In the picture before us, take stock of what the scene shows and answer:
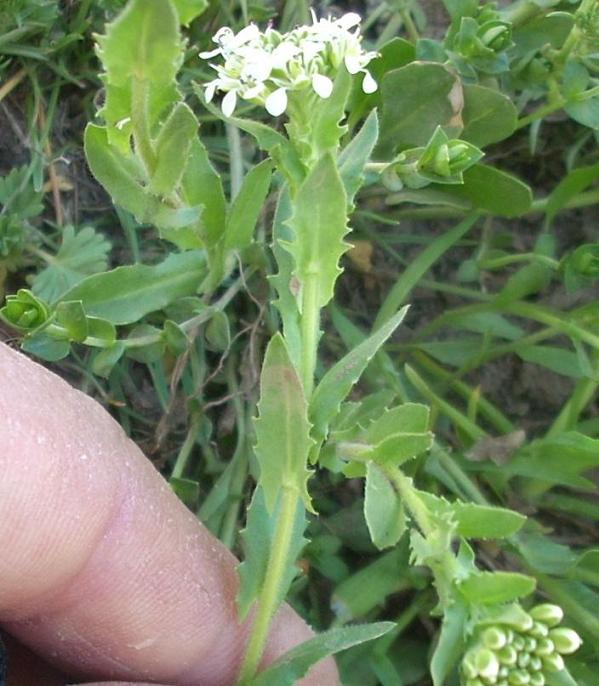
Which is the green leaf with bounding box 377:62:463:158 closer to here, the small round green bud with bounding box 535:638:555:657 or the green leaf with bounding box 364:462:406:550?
the green leaf with bounding box 364:462:406:550

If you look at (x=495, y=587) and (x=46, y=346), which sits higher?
(x=46, y=346)

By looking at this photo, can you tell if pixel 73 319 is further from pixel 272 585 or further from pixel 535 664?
pixel 535 664

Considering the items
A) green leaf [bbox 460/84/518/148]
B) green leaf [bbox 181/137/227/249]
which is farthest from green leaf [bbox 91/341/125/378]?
green leaf [bbox 460/84/518/148]

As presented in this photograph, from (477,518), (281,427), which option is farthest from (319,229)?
(477,518)

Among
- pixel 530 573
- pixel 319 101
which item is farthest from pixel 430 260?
pixel 319 101

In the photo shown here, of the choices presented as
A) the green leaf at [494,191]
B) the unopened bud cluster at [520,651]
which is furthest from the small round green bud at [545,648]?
the green leaf at [494,191]

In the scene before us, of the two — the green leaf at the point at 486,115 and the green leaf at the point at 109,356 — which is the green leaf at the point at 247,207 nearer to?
the green leaf at the point at 109,356
